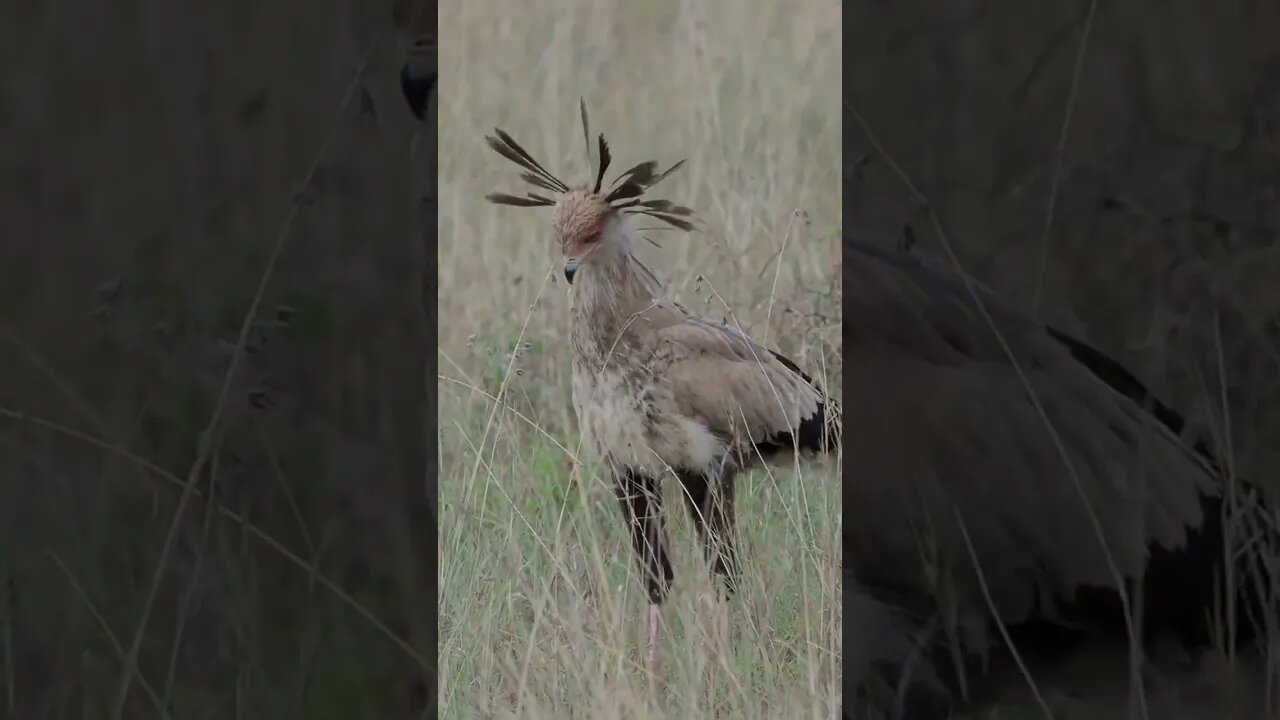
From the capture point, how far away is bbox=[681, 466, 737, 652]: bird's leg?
2139 mm

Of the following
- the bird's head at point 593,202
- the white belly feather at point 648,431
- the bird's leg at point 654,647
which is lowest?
the bird's leg at point 654,647

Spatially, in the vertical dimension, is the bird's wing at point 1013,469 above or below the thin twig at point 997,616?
above

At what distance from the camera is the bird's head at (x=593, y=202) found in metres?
2.15

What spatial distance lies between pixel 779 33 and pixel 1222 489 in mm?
1018

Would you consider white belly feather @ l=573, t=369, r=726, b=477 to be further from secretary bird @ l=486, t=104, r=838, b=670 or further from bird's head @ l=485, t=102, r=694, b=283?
bird's head @ l=485, t=102, r=694, b=283

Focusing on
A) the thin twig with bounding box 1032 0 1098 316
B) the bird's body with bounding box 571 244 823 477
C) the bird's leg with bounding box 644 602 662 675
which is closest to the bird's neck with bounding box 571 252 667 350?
the bird's body with bounding box 571 244 823 477

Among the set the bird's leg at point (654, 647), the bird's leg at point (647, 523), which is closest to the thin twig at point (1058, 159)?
the bird's leg at point (647, 523)

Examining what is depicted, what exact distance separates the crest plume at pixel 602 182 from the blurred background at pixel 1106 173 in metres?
0.32

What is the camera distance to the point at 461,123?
2158mm
